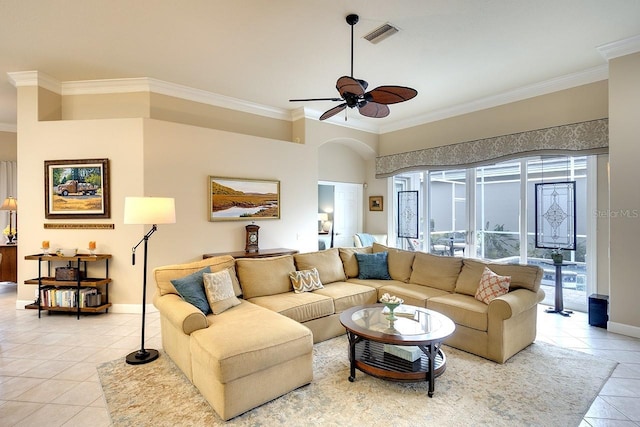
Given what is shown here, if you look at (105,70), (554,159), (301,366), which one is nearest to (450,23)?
(554,159)

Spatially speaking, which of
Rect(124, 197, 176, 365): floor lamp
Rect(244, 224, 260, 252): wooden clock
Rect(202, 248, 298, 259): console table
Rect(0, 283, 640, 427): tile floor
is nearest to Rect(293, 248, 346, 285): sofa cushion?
Rect(202, 248, 298, 259): console table

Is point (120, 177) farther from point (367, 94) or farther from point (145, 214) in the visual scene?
point (367, 94)

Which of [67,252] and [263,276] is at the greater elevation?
[67,252]

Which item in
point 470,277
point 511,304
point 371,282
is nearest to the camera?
point 511,304

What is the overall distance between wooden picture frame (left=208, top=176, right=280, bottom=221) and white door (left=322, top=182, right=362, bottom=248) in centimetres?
171

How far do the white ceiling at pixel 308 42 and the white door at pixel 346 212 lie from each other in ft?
8.51

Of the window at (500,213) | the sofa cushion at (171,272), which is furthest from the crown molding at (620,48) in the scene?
the sofa cushion at (171,272)

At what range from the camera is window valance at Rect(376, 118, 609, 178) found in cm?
426

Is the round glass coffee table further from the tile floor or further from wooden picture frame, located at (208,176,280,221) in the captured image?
wooden picture frame, located at (208,176,280,221)

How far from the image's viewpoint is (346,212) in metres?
7.25

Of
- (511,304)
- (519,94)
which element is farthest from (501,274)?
(519,94)

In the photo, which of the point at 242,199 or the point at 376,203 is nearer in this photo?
the point at 242,199

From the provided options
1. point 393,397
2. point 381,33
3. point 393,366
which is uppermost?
point 381,33

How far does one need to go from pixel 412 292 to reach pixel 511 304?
3.68 ft
